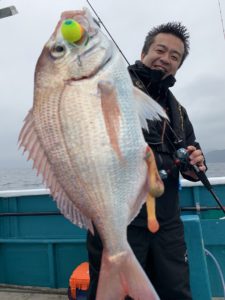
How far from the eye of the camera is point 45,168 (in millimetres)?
1665

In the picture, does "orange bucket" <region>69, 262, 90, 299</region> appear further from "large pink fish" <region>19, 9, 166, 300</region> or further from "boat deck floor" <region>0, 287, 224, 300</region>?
"large pink fish" <region>19, 9, 166, 300</region>

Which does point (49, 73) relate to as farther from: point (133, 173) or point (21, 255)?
point (21, 255)

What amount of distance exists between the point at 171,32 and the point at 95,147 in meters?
1.71

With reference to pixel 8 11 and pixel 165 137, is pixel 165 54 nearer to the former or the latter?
pixel 165 137

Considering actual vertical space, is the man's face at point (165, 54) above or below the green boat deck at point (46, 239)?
above

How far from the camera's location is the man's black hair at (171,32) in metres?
2.89

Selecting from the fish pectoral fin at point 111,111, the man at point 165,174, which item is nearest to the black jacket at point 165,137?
the man at point 165,174

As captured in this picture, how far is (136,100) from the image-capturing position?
5.68 feet

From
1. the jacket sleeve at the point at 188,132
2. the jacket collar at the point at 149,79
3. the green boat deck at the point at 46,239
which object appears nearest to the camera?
the jacket collar at the point at 149,79

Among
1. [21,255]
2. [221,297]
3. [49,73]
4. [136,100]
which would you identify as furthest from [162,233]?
[21,255]

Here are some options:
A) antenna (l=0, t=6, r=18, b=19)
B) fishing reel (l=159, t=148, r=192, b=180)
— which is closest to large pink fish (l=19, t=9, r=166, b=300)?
fishing reel (l=159, t=148, r=192, b=180)

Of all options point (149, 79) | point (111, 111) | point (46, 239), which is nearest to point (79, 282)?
point (46, 239)

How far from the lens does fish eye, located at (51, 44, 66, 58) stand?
1617mm

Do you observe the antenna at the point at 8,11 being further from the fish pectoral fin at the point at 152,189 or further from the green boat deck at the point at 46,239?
the fish pectoral fin at the point at 152,189
